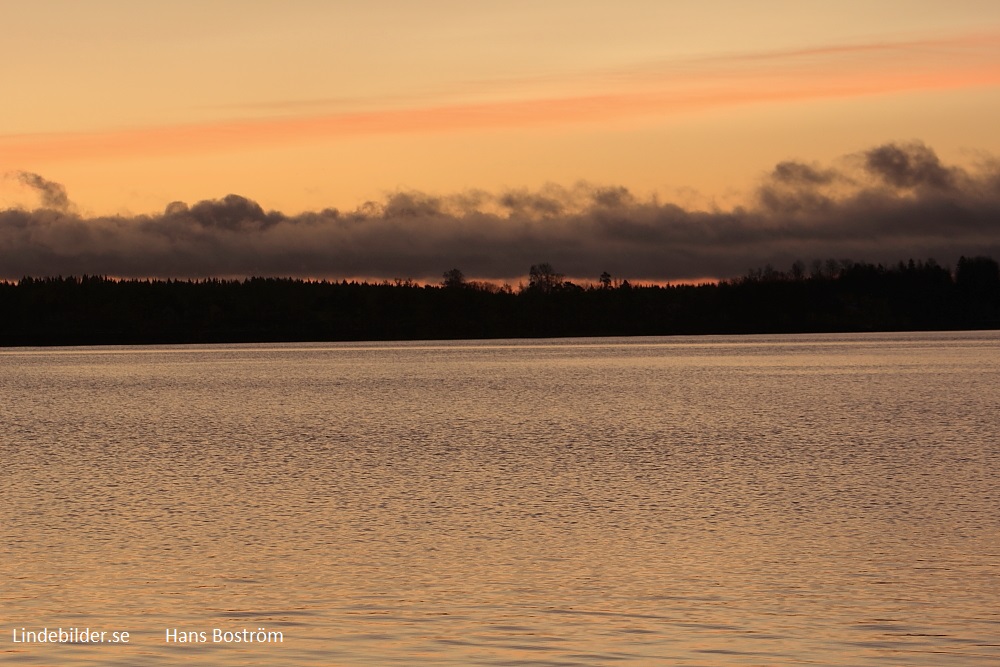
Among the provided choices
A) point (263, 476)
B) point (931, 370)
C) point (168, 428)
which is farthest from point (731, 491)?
point (931, 370)

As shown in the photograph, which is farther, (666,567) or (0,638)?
(666,567)

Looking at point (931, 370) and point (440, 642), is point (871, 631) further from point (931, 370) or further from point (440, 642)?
point (931, 370)

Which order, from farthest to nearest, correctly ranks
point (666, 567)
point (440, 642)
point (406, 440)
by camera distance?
point (406, 440) < point (666, 567) < point (440, 642)

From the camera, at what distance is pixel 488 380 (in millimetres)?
107188

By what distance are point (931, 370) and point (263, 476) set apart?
93900 millimetres

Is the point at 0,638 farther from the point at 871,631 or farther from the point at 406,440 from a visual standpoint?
the point at 406,440

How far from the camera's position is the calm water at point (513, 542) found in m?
14.8

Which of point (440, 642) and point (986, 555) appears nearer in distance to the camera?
point (440, 642)

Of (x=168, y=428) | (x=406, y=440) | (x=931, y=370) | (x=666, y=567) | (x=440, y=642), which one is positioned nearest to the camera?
(x=440, y=642)

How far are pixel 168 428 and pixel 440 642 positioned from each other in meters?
42.5

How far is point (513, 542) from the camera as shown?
72.8ft

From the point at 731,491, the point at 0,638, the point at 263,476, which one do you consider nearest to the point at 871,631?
the point at 0,638

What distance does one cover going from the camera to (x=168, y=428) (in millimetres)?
54812

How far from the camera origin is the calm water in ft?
48.6
